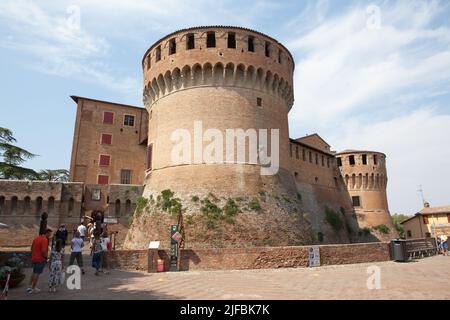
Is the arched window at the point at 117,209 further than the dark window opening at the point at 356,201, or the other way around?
the dark window opening at the point at 356,201

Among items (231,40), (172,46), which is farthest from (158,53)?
(231,40)

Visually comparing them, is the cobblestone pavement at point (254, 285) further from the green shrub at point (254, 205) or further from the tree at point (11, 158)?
the tree at point (11, 158)

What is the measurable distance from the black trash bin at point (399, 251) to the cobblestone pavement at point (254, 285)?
3.57m

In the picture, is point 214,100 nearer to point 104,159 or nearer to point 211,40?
point 211,40

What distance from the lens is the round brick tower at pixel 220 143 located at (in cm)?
1588

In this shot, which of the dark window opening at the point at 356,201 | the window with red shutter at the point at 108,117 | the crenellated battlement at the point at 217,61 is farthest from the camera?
the dark window opening at the point at 356,201

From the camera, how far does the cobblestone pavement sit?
23.5 ft

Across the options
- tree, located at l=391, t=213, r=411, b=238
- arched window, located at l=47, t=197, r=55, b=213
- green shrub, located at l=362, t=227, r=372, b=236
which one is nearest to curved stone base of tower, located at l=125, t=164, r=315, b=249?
arched window, located at l=47, t=197, r=55, b=213

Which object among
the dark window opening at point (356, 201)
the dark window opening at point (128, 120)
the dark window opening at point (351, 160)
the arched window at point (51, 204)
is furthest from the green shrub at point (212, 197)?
the dark window opening at point (351, 160)

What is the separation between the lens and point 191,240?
49.6 feet

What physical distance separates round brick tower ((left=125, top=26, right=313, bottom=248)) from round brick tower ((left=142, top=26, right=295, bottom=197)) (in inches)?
2.3
